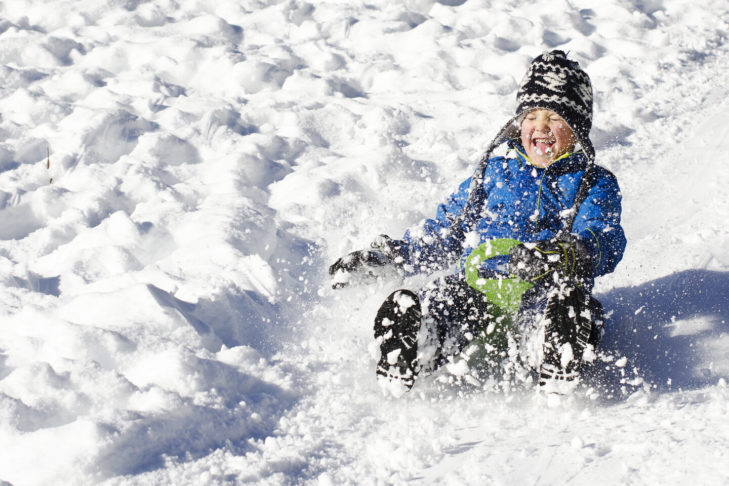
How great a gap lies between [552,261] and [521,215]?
53 centimetres

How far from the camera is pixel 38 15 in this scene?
5.54 meters

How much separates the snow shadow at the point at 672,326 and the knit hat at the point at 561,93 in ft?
2.36

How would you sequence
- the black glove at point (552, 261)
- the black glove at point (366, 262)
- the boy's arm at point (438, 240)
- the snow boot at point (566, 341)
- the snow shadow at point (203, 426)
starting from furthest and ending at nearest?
1. the boy's arm at point (438, 240)
2. the black glove at point (366, 262)
3. the black glove at point (552, 261)
4. the snow boot at point (566, 341)
5. the snow shadow at point (203, 426)

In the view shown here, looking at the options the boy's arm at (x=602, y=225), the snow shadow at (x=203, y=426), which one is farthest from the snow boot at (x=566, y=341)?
the snow shadow at (x=203, y=426)

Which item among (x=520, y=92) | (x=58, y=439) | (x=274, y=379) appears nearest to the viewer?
(x=58, y=439)

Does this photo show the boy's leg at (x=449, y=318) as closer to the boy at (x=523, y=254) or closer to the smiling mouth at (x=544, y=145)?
the boy at (x=523, y=254)

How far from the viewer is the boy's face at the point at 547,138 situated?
8.36ft

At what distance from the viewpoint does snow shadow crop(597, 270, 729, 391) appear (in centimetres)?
224

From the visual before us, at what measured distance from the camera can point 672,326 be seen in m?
2.56

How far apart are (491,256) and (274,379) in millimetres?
936

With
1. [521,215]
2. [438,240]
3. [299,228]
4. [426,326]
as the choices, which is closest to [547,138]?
[521,215]

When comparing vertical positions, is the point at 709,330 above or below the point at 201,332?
above

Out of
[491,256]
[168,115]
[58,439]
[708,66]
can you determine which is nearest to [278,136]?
[168,115]

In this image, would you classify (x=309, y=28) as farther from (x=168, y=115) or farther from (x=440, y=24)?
(x=168, y=115)
